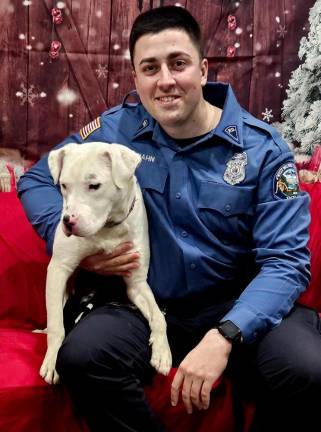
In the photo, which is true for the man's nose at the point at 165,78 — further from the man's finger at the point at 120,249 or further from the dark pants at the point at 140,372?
the dark pants at the point at 140,372

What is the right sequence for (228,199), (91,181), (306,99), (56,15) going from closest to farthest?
(91,181), (228,199), (56,15), (306,99)

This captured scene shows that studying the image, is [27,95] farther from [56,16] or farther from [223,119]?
[223,119]

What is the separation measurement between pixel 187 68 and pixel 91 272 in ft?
2.46

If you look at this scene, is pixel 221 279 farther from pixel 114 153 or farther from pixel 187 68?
pixel 187 68

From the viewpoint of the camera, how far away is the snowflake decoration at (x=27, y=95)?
2.41 metres

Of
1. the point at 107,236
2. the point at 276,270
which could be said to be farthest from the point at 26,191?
the point at 276,270

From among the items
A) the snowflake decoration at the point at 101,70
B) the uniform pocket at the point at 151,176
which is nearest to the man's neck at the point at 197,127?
the uniform pocket at the point at 151,176

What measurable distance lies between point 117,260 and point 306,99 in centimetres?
131

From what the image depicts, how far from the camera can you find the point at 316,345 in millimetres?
1495

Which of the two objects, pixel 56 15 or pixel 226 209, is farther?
pixel 56 15

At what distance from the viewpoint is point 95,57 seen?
241 centimetres

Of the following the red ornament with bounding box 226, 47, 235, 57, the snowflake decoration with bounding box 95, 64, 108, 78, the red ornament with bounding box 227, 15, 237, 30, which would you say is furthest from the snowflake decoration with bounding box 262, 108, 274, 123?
the snowflake decoration with bounding box 95, 64, 108, 78

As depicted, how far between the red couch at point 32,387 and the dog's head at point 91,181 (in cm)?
47

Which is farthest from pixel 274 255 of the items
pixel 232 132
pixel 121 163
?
pixel 121 163
